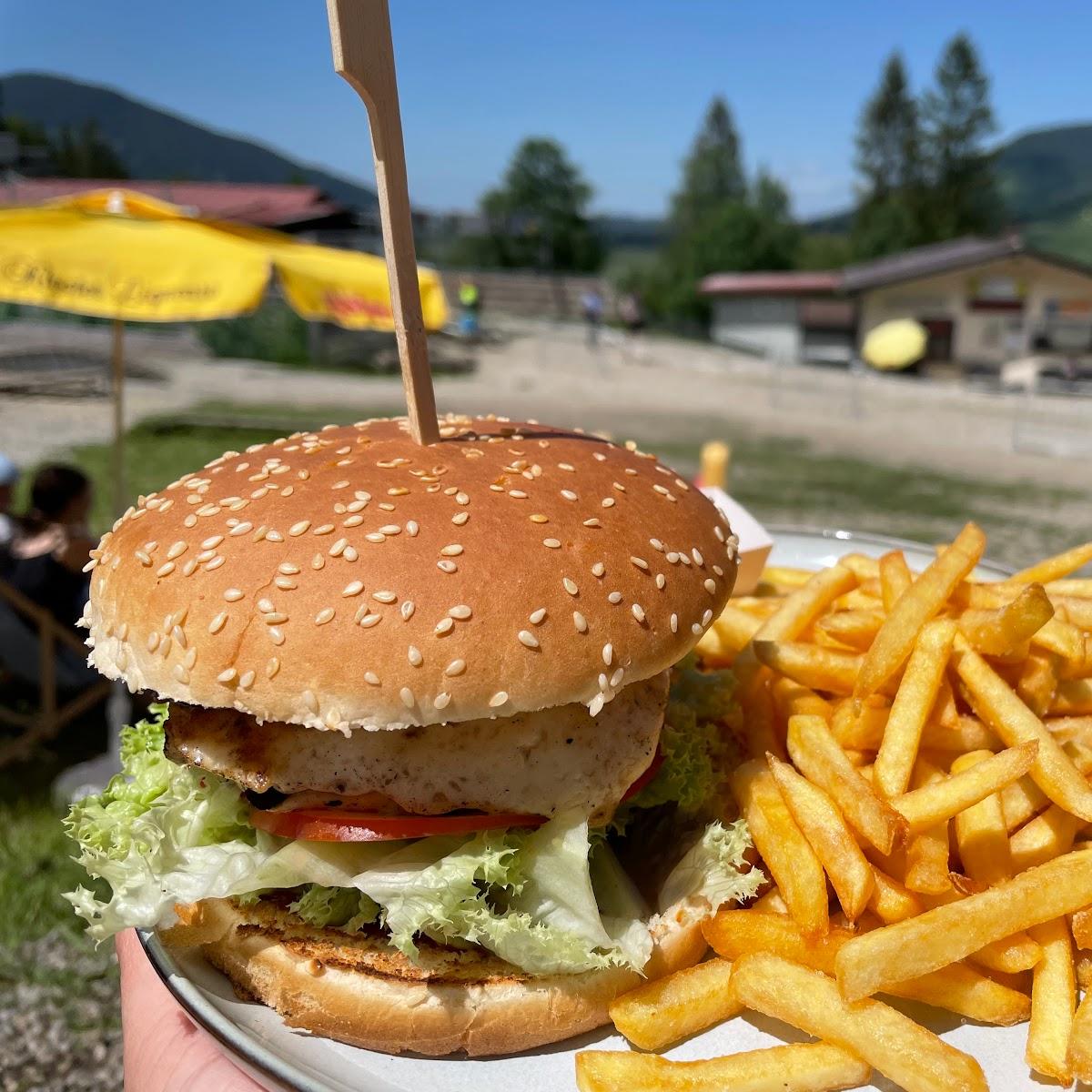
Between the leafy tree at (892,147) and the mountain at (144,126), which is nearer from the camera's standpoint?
the leafy tree at (892,147)

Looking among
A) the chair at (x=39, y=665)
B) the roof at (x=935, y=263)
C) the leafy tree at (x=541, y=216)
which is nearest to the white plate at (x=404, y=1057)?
the chair at (x=39, y=665)

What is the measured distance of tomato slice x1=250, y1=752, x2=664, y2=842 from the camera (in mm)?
1842

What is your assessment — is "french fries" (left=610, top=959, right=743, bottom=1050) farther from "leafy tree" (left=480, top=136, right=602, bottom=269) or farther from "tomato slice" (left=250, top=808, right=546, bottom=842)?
"leafy tree" (left=480, top=136, right=602, bottom=269)

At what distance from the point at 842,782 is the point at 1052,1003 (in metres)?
0.56

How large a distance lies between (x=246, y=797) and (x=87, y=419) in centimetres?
1579

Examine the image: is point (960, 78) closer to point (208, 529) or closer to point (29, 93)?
point (208, 529)

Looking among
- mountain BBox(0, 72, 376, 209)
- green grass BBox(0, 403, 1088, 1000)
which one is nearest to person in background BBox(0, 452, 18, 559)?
green grass BBox(0, 403, 1088, 1000)

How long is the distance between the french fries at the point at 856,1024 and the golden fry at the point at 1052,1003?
0.16m

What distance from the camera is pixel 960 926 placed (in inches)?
70.1

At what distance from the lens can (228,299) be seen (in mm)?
5277

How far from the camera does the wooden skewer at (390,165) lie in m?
1.81

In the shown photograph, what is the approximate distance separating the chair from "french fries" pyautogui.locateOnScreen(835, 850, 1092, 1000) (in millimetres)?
4181

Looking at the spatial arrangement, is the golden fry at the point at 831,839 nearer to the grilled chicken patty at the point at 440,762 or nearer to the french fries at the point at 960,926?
the french fries at the point at 960,926

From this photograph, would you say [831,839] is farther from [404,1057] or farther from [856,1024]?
[404,1057]
